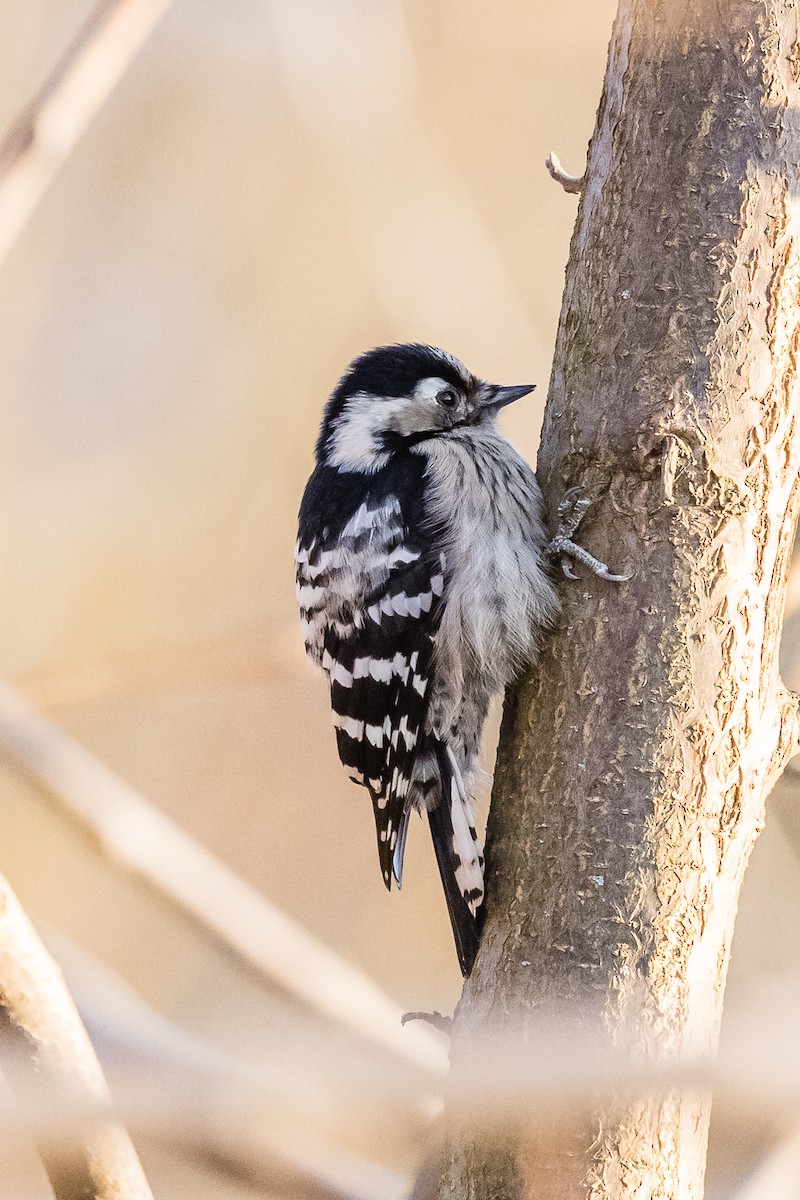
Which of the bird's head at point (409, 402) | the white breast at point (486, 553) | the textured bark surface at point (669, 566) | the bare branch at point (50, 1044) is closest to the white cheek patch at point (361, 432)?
the bird's head at point (409, 402)

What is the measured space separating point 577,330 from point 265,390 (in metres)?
3.30

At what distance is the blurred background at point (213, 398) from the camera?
4.74 meters

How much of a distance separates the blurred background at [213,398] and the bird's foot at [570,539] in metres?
2.72

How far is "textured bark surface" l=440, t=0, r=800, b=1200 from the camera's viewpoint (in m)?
1.62

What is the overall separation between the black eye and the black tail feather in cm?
80

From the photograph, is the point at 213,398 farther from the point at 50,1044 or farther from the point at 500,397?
the point at 50,1044

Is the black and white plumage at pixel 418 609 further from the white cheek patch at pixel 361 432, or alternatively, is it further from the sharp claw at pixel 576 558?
the sharp claw at pixel 576 558

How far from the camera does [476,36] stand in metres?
4.89

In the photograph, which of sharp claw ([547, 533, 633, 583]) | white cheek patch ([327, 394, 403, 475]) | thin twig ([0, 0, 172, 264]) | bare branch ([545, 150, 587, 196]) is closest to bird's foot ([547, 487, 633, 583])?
sharp claw ([547, 533, 633, 583])

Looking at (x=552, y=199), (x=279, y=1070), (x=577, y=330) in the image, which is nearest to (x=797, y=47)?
(x=577, y=330)

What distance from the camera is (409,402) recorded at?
104 inches

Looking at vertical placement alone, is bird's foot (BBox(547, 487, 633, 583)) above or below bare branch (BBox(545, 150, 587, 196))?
below

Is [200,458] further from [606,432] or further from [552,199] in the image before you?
[606,432]

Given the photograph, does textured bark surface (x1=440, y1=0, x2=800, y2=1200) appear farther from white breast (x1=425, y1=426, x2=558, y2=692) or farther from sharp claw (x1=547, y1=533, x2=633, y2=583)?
white breast (x1=425, y1=426, x2=558, y2=692)
